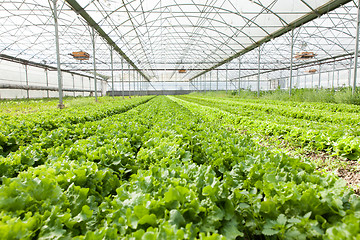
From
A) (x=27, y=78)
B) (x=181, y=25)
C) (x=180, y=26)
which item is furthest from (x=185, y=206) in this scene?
(x=27, y=78)

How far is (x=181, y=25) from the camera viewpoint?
19.2 meters

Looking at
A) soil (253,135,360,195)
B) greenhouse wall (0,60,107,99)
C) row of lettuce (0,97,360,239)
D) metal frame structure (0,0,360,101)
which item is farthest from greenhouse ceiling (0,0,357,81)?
row of lettuce (0,97,360,239)

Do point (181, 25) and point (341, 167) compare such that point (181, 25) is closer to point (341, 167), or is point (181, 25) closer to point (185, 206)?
point (341, 167)

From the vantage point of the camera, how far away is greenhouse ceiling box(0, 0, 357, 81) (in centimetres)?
1464

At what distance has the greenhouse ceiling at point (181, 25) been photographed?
48.0 feet

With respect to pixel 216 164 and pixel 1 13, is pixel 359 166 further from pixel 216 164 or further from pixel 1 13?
pixel 1 13

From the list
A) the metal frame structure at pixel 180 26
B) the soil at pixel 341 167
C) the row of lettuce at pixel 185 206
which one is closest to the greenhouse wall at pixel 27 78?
the metal frame structure at pixel 180 26

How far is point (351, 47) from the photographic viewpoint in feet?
75.0

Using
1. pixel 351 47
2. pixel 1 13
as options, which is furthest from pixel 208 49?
pixel 1 13

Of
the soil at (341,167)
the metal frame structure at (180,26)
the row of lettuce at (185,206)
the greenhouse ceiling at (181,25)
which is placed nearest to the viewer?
the row of lettuce at (185,206)

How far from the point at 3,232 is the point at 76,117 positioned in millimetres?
6807

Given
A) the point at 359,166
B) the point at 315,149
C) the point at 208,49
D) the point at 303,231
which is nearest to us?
the point at 303,231

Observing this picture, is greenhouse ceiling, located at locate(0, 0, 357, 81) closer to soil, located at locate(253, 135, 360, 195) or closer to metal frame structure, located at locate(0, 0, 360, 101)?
metal frame structure, located at locate(0, 0, 360, 101)

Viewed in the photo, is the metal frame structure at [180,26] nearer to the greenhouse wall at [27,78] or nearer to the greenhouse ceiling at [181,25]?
the greenhouse ceiling at [181,25]
